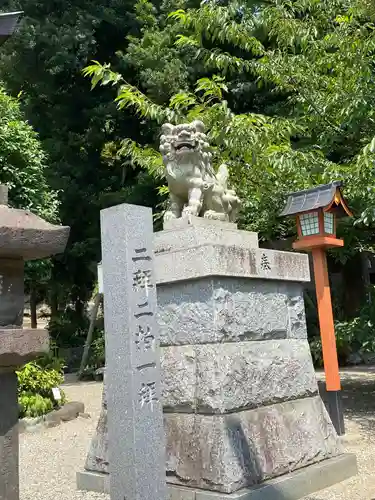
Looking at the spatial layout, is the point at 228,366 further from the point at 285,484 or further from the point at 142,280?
the point at 142,280

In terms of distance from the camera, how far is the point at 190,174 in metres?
5.33

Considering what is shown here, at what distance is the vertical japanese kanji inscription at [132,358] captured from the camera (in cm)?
314

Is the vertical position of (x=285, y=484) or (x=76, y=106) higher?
(x=76, y=106)

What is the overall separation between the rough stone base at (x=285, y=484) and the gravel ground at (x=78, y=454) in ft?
0.27

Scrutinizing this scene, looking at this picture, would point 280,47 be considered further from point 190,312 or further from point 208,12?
point 190,312

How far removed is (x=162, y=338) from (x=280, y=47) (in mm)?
6188

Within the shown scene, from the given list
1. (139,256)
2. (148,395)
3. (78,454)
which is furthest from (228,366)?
(78,454)

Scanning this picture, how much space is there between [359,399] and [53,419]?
4.91 metres

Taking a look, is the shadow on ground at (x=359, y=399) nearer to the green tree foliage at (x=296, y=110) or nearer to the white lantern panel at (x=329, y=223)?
the white lantern panel at (x=329, y=223)

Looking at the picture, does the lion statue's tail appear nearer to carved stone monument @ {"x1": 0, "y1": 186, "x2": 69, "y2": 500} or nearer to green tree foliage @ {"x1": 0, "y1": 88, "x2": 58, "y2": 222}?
carved stone monument @ {"x1": 0, "y1": 186, "x2": 69, "y2": 500}

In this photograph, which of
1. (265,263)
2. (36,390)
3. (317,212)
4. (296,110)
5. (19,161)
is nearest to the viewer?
(265,263)

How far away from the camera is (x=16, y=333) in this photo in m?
3.52

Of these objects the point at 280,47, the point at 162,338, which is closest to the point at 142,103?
the point at 280,47

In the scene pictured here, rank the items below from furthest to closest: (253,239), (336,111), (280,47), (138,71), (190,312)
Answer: (138,71), (280,47), (336,111), (253,239), (190,312)
